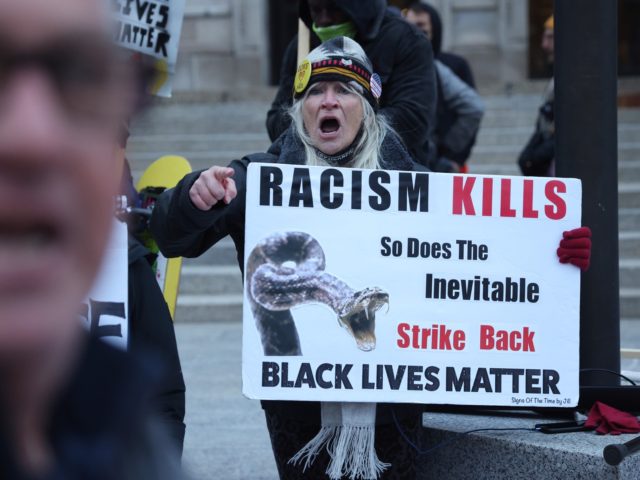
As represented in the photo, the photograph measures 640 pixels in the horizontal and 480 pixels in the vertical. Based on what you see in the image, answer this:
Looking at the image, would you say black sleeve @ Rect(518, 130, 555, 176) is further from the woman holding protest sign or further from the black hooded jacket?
the woman holding protest sign

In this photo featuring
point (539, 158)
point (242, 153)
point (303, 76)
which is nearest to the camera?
point (303, 76)

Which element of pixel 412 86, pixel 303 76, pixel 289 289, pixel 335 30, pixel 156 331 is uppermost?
pixel 335 30

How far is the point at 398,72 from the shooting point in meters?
4.71

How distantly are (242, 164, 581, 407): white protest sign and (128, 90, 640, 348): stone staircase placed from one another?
4113 millimetres

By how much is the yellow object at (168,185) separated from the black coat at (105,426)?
3166mm

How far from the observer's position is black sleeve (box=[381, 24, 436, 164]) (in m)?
4.61

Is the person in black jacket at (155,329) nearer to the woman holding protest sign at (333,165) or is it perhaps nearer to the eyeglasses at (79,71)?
the woman holding protest sign at (333,165)

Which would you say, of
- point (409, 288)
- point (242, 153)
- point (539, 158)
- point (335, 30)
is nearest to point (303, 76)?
point (409, 288)

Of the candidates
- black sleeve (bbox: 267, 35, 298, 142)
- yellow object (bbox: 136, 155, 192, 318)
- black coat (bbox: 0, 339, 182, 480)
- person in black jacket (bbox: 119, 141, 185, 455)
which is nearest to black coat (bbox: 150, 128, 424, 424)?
person in black jacket (bbox: 119, 141, 185, 455)

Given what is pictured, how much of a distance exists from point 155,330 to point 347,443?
0.60 metres

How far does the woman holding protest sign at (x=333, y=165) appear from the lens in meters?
3.18

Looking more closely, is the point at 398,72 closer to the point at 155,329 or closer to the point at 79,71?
the point at 155,329

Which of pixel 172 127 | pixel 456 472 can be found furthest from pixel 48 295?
pixel 172 127

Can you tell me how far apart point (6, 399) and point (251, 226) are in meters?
2.60
